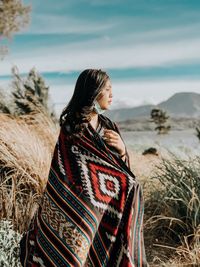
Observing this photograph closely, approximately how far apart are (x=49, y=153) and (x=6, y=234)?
1.86m

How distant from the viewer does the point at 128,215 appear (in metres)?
3.23

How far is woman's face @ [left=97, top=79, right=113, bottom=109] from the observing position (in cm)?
329

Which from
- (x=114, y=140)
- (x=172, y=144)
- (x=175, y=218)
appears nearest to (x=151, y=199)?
(x=175, y=218)

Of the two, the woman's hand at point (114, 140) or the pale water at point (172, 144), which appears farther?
the pale water at point (172, 144)

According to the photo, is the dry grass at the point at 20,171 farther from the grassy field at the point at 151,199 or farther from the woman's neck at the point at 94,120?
the woman's neck at the point at 94,120

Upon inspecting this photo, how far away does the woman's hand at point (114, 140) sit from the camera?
3289mm

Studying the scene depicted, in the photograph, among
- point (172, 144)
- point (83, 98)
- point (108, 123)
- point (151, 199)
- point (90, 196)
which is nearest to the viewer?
point (90, 196)

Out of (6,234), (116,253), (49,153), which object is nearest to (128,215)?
(116,253)

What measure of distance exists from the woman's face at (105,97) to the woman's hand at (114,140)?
17 cm

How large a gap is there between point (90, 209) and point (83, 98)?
69 cm

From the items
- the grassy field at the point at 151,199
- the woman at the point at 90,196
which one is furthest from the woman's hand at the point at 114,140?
the grassy field at the point at 151,199

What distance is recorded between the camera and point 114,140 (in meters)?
3.30

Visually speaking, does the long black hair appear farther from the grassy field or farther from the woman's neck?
the grassy field

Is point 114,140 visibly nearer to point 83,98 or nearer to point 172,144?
point 83,98
